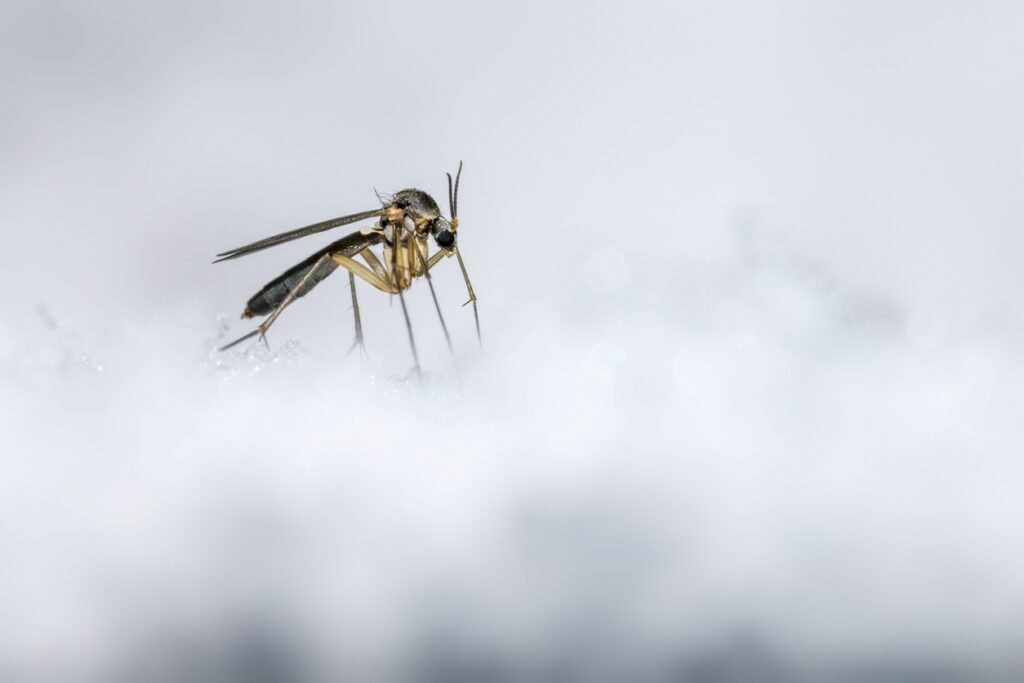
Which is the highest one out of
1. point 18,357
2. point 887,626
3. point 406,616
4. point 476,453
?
point 18,357

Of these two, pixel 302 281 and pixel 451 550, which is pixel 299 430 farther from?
pixel 302 281

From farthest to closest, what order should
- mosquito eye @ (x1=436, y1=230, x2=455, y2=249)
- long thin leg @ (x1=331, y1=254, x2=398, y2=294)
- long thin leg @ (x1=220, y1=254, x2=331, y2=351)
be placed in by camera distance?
mosquito eye @ (x1=436, y1=230, x2=455, y2=249)
long thin leg @ (x1=331, y1=254, x2=398, y2=294)
long thin leg @ (x1=220, y1=254, x2=331, y2=351)

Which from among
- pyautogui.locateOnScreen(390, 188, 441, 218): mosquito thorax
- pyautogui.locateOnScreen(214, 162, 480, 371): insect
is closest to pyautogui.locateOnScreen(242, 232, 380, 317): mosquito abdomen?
pyautogui.locateOnScreen(214, 162, 480, 371): insect

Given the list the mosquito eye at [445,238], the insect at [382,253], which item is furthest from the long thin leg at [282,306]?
the mosquito eye at [445,238]

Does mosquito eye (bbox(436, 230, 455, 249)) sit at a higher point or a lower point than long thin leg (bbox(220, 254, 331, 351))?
higher

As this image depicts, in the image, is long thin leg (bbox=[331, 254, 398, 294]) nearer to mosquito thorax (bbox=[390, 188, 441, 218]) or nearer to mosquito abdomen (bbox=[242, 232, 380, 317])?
mosquito abdomen (bbox=[242, 232, 380, 317])

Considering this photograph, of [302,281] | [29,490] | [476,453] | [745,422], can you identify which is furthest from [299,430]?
[745,422]

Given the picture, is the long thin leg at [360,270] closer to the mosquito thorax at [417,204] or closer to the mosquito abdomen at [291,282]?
the mosquito abdomen at [291,282]

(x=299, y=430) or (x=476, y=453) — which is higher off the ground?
(x=299, y=430)

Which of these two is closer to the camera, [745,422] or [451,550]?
[451,550]
